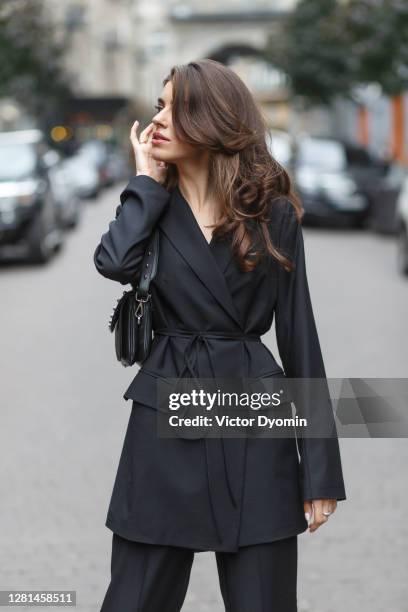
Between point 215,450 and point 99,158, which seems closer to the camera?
point 215,450

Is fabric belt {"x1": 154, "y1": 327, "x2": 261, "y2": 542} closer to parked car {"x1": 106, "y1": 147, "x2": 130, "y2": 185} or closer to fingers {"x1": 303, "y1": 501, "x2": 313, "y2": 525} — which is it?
fingers {"x1": 303, "y1": 501, "x2": 313, "y2": 525}

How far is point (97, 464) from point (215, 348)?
3.62 m

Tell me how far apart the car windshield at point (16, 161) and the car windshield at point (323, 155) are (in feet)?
22.8

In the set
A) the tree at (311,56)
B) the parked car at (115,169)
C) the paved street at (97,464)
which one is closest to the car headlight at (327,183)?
the paved street at (97,464)

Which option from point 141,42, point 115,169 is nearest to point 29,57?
point 115,169

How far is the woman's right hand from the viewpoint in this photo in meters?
2.84

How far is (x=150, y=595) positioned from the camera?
264cm

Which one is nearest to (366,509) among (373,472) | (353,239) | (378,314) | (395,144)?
(373,472)

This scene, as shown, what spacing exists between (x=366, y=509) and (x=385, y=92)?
65.3 ft

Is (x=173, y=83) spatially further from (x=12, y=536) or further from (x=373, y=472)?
(x=373, y=472)

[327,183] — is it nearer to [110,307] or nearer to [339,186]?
[339,186]

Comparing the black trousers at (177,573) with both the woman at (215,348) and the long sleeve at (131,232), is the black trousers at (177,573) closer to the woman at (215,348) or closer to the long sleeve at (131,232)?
the woman at (215,348)

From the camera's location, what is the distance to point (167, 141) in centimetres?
275

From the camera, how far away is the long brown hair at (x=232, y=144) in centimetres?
269
